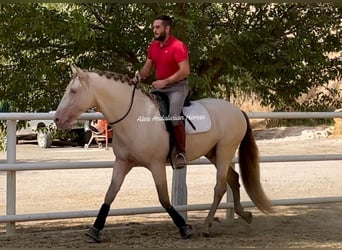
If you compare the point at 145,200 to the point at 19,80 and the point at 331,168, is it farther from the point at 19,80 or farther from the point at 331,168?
the point at 331,168

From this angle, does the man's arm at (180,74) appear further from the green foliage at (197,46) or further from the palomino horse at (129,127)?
the green foliage at (197,46)

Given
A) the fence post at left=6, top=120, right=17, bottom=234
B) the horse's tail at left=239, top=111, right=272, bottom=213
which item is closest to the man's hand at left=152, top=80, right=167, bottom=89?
the horse's tail at left=239, top=111, right=272, bottom=213

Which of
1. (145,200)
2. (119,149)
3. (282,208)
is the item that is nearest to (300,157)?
(282,208)

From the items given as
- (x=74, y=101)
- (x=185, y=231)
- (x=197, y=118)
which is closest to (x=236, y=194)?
(x=185, y=231)

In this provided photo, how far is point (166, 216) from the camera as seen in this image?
766cm

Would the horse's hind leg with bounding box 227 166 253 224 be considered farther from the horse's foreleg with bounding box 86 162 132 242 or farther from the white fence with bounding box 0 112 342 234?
the horse's foreleg with bounding box 86 162 132 242

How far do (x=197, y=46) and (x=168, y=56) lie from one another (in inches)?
31.9

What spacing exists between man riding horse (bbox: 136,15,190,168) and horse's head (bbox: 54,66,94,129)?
53cm

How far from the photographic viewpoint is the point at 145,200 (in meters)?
9.17

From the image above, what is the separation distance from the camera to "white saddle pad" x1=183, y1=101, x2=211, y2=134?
5613mm

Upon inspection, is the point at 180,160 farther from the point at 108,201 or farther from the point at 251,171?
the point at 251,171

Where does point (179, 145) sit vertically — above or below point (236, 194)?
above

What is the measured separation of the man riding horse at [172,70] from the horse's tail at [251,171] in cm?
103

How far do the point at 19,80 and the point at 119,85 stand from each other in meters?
1.19
